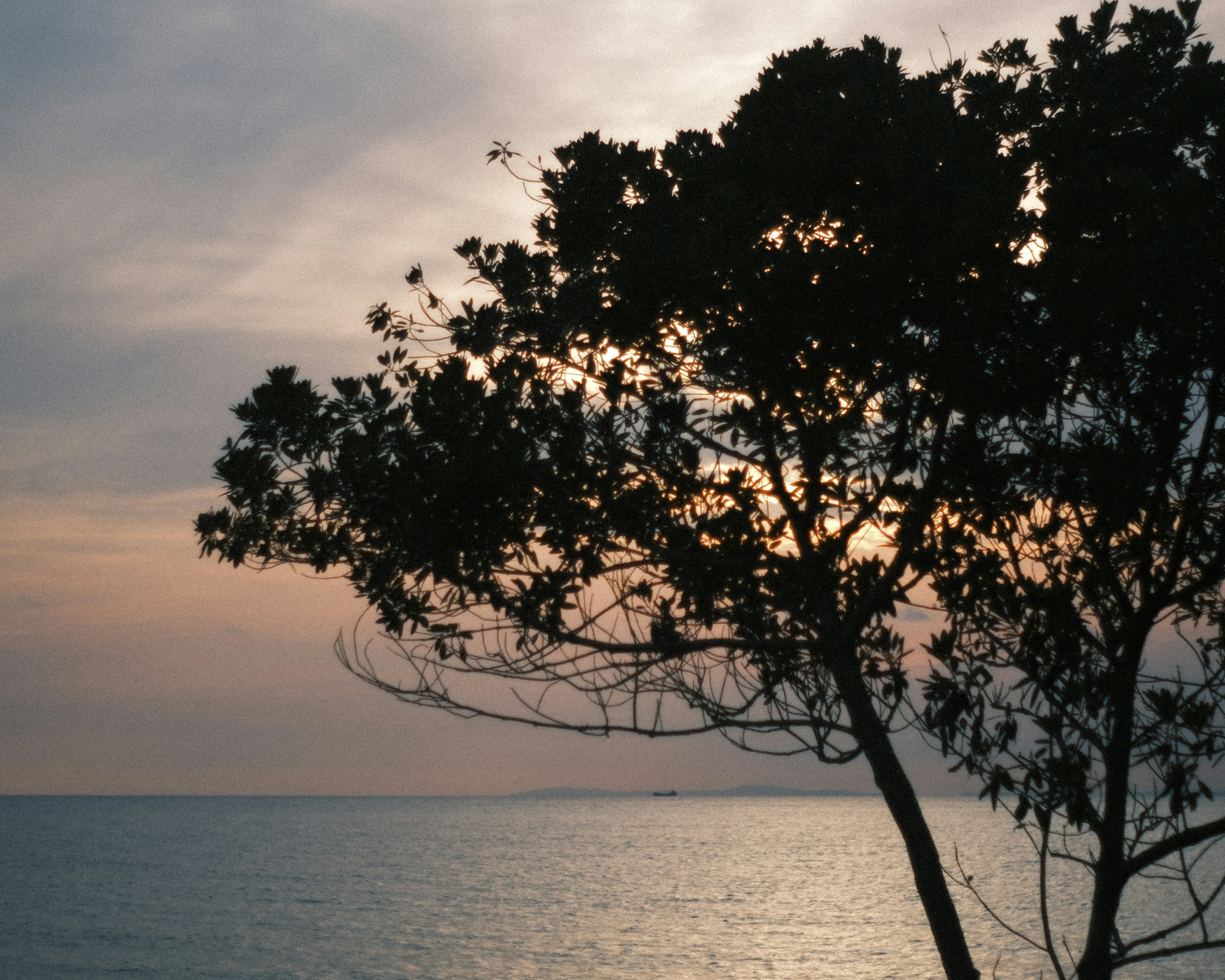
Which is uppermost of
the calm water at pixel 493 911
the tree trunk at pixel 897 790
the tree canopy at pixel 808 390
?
the tree canopy at pixel 808 390

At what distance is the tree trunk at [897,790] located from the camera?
302 inches

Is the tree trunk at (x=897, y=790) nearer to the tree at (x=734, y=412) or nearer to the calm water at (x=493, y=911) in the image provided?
the tree at (x=734, y=412)

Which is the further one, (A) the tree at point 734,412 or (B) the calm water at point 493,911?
(B) the calm water at point 493,911

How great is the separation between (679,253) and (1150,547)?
374 centimetres

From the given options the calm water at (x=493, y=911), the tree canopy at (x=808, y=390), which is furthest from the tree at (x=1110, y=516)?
the calm water at (x=493, y=911)

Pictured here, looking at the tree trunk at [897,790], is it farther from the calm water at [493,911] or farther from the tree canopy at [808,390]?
the calm water at [493,911]

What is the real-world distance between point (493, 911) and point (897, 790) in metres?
54.8

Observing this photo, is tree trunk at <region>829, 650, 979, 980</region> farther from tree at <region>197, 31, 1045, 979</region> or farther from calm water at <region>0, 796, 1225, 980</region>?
calm water at <region>0, 796, 1225, 980</region>

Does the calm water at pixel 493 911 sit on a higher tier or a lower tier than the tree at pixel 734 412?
lower

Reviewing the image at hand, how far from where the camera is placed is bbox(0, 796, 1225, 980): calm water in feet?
134

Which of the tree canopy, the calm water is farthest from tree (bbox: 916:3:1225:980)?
Result: the calm water

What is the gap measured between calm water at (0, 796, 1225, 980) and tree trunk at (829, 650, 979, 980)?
3431cm

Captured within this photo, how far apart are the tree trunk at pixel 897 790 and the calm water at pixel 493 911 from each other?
34.3m

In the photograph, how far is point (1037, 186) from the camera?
7785mm
